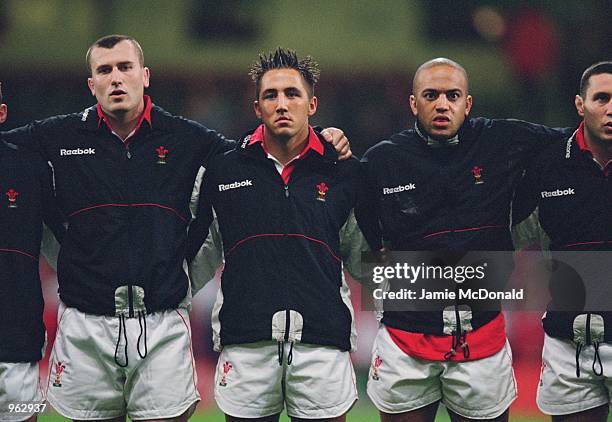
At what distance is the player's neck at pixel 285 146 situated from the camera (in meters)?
4.44

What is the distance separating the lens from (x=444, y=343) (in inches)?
171

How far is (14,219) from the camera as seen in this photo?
4352mm

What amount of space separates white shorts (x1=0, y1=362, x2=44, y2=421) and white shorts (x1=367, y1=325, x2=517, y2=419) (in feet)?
4.72

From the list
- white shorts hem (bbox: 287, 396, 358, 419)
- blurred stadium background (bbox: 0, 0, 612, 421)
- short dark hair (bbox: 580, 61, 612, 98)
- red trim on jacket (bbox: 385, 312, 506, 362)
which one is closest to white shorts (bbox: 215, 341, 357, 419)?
white shorts hem (bbox: 287, 396, 358, 419)

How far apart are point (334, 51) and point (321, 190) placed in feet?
15.8

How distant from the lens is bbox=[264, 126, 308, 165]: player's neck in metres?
4.44

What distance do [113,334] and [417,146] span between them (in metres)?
1.49

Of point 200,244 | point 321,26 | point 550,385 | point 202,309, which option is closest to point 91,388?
point 200,244

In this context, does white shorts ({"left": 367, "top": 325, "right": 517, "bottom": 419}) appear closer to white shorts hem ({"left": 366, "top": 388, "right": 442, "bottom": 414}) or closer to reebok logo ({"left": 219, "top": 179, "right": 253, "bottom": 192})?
white shorts hem ({"left": 366, "top": 388, "right": 442, "bottom": 414})

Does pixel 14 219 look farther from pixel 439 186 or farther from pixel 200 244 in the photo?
pixel 439 186

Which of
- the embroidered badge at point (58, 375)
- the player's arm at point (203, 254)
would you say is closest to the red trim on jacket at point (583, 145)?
the player's arm at point (203, 254)

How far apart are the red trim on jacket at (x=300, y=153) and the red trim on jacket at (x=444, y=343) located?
0.79 m

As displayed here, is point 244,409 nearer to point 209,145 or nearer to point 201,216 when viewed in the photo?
point 201,216

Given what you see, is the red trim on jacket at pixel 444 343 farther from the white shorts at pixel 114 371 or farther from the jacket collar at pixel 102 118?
the jacket collar at pixel 102 118
